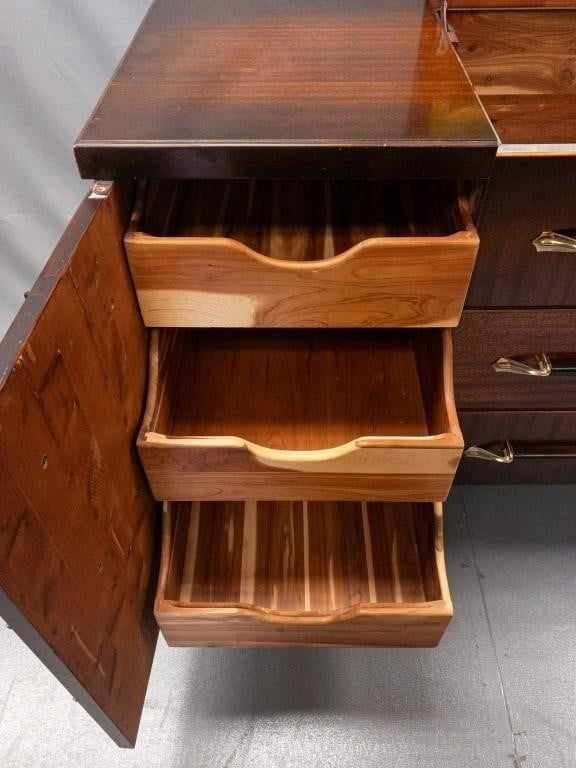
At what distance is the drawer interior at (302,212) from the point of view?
63 centimetres

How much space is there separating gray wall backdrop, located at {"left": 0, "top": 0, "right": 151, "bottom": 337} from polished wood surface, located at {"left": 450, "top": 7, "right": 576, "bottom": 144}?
515 mm

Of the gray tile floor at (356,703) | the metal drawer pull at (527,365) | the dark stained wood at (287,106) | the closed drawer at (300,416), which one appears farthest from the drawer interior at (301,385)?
the gray tile floor at (356,703)

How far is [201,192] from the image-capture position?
27.3 inches

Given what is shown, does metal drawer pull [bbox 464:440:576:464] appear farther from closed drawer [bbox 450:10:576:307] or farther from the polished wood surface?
the polished wood surface

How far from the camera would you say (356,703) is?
0.84m

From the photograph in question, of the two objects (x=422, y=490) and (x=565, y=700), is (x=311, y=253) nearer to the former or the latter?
(x=422, y=490)

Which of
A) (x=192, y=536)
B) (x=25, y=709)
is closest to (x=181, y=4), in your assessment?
(x=192, y=536)

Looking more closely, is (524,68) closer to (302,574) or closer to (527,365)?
(527,365)

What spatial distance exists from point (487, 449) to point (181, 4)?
76 centimetres

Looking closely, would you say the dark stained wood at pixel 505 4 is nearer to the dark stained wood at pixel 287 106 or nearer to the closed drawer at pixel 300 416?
the dark stained wood at pixel 287 106

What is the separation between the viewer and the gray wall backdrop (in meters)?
0.90

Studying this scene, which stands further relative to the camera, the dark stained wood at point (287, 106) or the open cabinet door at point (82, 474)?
the dark stained wood at point (287, 106)

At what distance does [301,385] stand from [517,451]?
38 centimetres

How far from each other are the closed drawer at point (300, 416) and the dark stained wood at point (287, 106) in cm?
21
